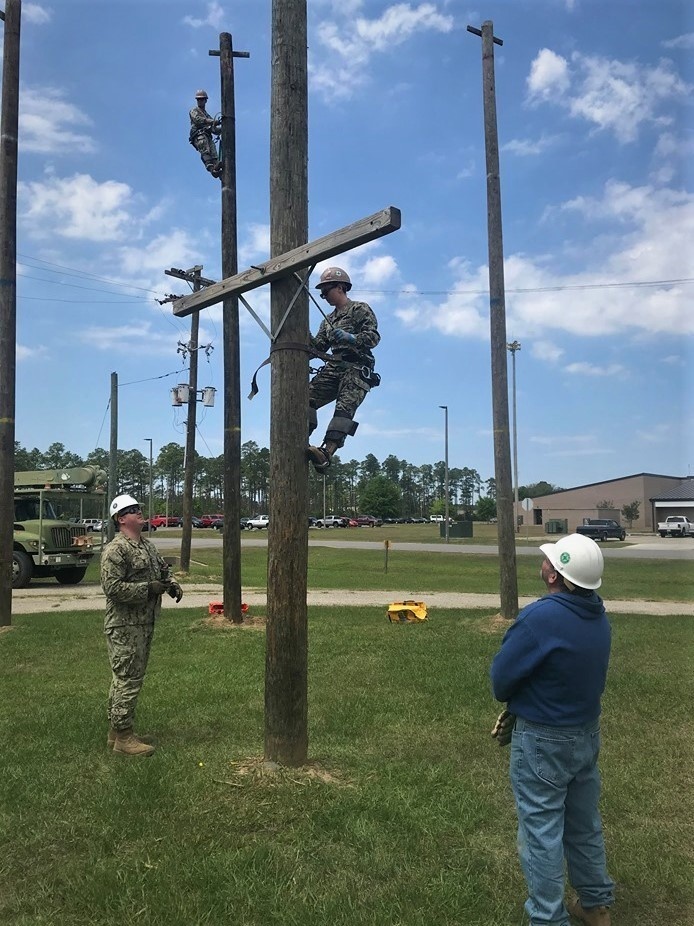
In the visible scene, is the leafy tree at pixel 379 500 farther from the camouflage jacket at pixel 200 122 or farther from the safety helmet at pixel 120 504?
the safety helmet at pixel 120 504

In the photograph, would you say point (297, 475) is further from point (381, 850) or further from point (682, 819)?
point (682, 819)

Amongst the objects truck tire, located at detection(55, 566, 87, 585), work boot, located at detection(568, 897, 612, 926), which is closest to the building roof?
truck tire, located at detection(55, 566, 87, 585)

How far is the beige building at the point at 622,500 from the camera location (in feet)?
256

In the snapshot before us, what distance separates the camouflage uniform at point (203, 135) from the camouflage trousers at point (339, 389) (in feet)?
24.2

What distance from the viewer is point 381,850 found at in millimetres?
3988

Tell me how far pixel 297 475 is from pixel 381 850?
2.28m

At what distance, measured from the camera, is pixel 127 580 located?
557cm

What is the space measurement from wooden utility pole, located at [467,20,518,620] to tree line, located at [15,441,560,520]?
188 ft

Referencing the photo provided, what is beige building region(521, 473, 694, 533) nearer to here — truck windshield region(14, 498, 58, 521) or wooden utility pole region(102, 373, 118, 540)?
wooden utility pole region(102, 373, 118, 540)

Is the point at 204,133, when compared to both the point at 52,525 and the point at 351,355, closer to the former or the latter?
the point at 351,355

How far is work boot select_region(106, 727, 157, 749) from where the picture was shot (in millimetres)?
5609

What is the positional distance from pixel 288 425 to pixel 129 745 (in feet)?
8.42

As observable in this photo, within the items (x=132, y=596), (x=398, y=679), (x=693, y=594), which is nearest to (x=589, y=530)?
(x=693, y=594)

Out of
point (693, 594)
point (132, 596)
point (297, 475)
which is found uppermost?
point (297, 475)
